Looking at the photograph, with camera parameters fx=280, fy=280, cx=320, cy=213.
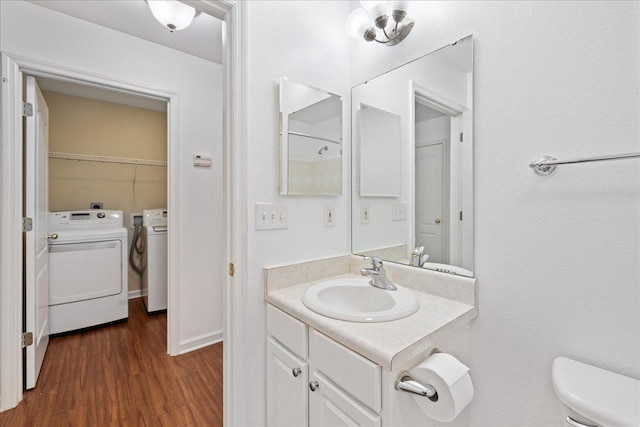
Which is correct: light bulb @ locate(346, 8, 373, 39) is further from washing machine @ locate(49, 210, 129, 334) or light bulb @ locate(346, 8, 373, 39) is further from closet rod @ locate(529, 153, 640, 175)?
washing machine @ locate(49, 210, 129, 334)

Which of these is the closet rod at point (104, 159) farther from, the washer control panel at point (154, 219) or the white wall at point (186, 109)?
the white wall at point (186, 109)

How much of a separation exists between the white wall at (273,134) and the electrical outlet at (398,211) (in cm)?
33

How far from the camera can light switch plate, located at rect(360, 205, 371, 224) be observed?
5.11 ft

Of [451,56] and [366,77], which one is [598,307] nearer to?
[451,56]

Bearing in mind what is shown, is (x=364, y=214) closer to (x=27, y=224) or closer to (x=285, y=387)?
(x=285, y=387)

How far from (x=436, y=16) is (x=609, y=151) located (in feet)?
2.81

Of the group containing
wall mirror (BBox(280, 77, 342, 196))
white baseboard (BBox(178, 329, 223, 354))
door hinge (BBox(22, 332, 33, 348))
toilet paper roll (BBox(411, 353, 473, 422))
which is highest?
wall mirror (BBox(280, 77, 342, 196))

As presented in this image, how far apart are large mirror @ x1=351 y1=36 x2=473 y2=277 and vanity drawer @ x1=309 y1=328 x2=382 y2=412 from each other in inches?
23.1

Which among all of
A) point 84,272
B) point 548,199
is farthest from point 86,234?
point 548,199

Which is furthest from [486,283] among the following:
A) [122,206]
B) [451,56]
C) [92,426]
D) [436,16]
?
[122,206]

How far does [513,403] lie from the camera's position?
993mm

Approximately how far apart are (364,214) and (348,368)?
0.86m

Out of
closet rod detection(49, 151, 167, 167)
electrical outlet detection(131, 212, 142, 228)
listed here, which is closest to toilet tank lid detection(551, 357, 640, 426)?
electrical outlet detection(131, 212, 142, 228)

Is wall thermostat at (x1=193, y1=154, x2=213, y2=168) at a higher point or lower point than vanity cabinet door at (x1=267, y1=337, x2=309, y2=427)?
higher
